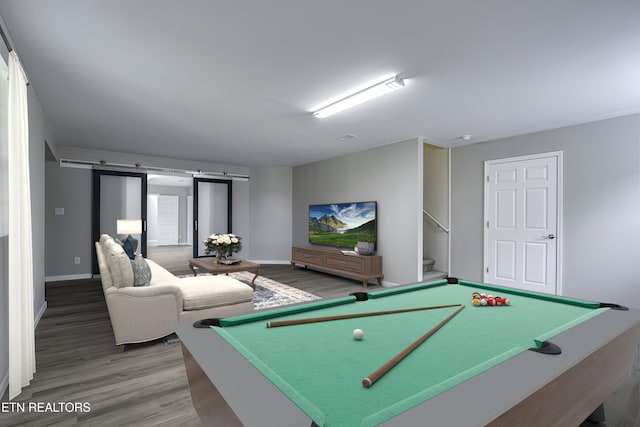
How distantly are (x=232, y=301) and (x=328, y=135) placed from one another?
9.60 ft

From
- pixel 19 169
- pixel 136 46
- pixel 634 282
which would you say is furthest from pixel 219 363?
pixel 634 282

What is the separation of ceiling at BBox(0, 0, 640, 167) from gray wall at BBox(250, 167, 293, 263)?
3.56 metres

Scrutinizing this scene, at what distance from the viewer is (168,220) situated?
40.9 ft

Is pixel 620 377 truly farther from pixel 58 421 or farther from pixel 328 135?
pixel 328 135

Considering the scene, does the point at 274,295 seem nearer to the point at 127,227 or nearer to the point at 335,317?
the point at 127,227

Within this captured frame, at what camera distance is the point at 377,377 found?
94cm

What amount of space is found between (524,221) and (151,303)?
493 cm

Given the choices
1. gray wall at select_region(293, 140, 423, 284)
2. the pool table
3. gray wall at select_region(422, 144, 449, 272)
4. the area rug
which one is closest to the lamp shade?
the area rug

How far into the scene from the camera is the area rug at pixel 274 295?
413 cm

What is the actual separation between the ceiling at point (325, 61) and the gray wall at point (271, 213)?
356cm

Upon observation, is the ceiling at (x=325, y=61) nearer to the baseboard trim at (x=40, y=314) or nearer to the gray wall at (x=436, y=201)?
the gray wall at (x=436, y=201)

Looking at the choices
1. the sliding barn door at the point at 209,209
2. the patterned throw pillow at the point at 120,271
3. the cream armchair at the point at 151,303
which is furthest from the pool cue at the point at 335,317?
the sliding barn door at the point at 209,209

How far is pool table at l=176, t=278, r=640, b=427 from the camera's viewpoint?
780 mm

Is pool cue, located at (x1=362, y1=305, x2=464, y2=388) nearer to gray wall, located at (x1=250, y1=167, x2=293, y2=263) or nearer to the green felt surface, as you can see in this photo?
the green felt surface
